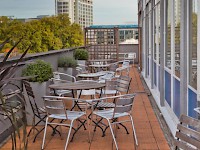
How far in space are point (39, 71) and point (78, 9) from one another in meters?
20.1

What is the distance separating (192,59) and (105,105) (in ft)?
5.24

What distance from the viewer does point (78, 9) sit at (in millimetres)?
25625

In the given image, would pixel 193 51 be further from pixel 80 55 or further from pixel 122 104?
pixel 80 55

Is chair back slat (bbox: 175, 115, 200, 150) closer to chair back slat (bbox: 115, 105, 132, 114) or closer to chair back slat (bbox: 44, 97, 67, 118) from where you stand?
chair back slat (bbox: 115, 105, 132, 114)

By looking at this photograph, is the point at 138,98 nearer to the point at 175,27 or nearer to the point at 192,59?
the point at 175,27

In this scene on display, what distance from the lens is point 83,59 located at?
12414 mm

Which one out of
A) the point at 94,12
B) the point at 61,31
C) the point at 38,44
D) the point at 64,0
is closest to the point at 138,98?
the point at 38,44

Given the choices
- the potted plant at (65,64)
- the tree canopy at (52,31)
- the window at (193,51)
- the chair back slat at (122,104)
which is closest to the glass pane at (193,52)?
the window at (193,51)

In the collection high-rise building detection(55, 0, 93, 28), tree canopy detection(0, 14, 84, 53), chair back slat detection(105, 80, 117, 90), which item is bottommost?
chair back slat detection(105, 80, 117, 90)

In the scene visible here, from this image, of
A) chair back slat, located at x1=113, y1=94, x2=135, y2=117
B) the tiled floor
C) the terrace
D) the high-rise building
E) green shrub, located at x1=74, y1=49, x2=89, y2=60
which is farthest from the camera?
the high-rise building

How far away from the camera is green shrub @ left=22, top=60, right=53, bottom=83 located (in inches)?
234

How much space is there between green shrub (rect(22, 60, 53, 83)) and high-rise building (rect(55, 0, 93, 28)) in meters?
18.3

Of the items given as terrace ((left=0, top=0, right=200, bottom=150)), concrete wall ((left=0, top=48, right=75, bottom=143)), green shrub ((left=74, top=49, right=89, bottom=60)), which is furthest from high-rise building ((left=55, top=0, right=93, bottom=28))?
terrace ((left=0, top=0, right=200, bottom=150))

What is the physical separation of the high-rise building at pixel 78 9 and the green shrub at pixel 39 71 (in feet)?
60.1
